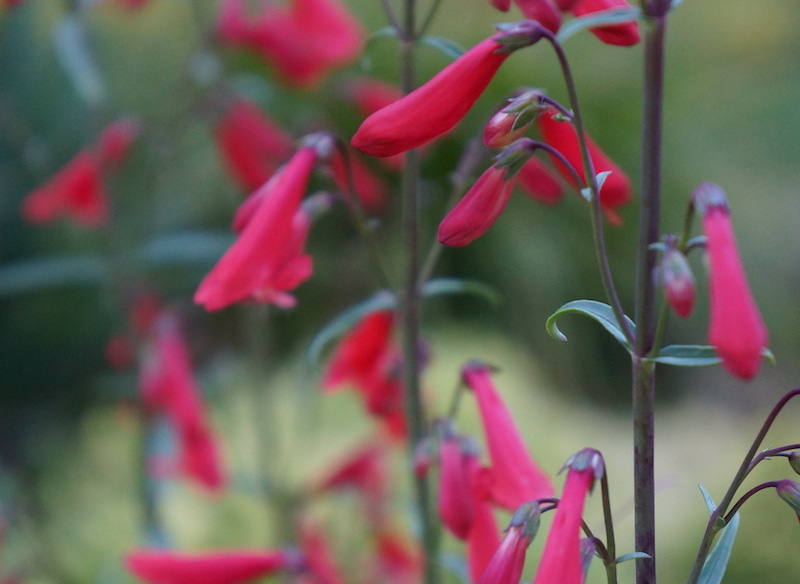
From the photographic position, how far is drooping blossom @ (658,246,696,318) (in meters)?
0.43

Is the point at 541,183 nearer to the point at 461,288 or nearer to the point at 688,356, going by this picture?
the point at 461,288

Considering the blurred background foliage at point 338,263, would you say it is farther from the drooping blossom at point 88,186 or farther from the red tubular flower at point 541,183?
the red tubular flower at point 541,183

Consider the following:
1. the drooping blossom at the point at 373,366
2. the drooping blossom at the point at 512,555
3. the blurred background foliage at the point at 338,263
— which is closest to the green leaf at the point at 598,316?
the drooping blossom at the point at 512,555

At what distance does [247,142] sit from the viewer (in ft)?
4.37

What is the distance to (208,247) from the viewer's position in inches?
55.8

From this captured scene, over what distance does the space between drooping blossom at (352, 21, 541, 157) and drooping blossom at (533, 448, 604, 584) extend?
229 mm

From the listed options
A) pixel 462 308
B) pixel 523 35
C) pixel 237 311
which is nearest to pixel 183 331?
pixel 523 35

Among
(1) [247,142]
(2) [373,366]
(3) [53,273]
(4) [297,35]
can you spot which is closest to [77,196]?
(3) [53,273]

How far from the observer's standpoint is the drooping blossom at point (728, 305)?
0.41 metres

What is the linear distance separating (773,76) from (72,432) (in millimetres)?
3120

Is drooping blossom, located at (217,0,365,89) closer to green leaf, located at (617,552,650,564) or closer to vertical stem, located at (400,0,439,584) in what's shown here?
vertical stem, located at (400,0,439,584)

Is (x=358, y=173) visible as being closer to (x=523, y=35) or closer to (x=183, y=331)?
(x=183, y=331)

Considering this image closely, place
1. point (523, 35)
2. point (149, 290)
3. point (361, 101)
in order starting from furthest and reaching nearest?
point (149, 290) → point (361, 101) → point (523, 35)

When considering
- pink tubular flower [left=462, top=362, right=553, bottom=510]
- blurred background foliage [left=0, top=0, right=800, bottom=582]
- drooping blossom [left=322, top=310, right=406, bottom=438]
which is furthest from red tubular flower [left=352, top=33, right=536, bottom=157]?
blurred background foliage [left=0, top=0, right=800, bottom=582]
